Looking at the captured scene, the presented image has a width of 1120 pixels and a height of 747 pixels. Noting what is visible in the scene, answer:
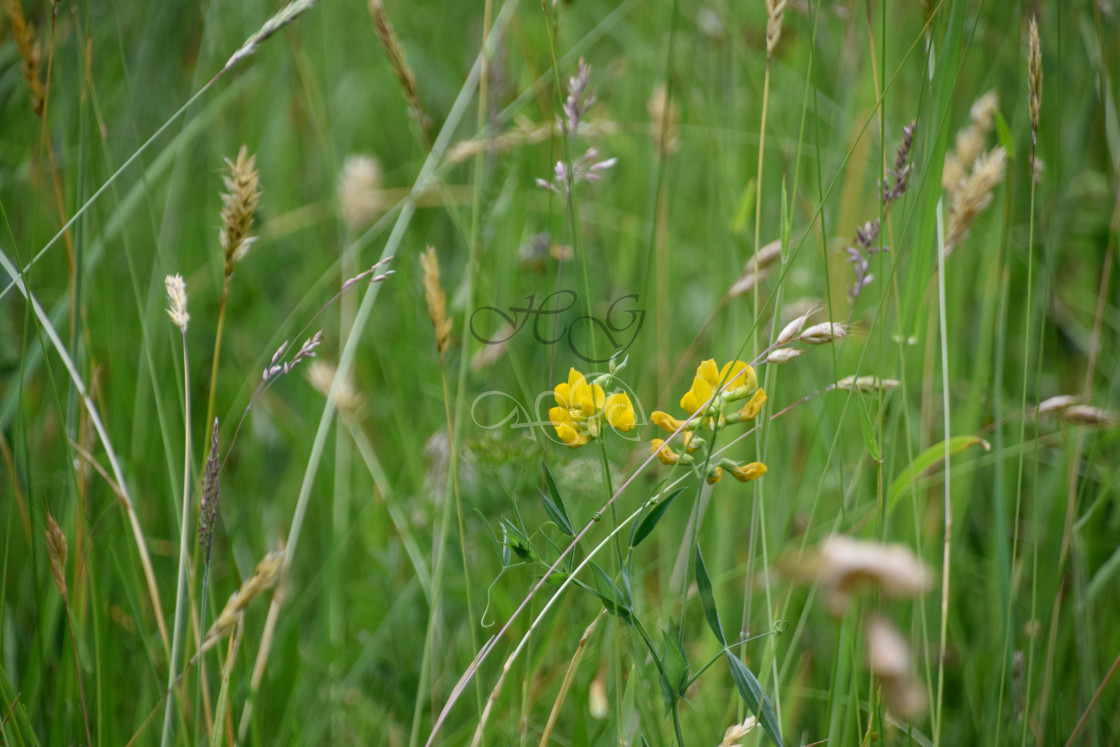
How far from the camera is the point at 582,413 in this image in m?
0.74

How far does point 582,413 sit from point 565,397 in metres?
0.03

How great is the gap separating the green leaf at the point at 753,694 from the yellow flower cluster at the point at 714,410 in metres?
0.19

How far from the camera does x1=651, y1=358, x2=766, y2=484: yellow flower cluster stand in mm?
709

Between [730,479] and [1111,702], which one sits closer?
[1111,702]

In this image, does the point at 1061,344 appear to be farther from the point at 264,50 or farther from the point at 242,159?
the point at 264,50

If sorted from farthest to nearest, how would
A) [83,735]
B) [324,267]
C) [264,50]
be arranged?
→ 1. [264,50]
2. [324,267]
3. [83,735]

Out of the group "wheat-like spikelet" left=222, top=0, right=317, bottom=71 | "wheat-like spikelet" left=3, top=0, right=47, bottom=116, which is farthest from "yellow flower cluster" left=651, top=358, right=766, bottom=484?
"wheat-like spikelet" left=3, top=0, right=47, bottom=116

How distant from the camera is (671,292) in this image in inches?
79.7

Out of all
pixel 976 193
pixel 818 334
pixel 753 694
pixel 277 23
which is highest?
pixel 277 23

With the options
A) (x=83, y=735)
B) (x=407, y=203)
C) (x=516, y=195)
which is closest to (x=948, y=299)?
(x=516, y=195)

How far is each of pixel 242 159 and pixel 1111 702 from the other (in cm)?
163

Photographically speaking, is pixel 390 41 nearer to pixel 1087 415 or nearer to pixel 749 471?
pixel 749 471

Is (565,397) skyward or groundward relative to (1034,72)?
groundward

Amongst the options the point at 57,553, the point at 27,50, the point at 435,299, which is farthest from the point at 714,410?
the point at 27,50
